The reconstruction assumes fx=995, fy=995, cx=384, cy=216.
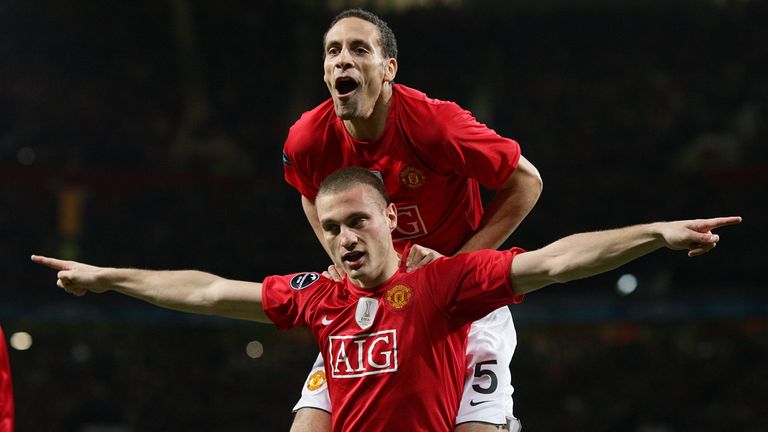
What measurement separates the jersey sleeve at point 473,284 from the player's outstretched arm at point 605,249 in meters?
0.06

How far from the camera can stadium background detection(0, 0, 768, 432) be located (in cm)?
1714

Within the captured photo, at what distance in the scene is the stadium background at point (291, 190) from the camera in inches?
675

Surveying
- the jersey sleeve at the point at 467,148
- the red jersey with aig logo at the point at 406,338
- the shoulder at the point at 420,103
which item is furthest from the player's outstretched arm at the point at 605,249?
the shoulder at the point at 420,103

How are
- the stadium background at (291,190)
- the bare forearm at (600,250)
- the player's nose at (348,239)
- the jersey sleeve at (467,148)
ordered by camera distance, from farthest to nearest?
the stadium background at (291,190) < the jersey sleeve at (467,148) < the player's nose at (348,239) < the bare forearm at (600,250)

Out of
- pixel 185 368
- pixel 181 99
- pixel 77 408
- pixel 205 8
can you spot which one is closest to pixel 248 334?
pixel 185 368

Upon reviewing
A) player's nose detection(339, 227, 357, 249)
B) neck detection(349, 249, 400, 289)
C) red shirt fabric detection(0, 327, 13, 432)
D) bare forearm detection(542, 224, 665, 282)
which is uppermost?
player's nose detection(339, 227, 357, 249)

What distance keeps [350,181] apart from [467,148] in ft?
2.52

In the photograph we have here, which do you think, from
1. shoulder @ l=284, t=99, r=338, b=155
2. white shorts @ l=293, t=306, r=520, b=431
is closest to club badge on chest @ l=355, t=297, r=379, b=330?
white shorts @ l=293, t=306, r=520, b=431

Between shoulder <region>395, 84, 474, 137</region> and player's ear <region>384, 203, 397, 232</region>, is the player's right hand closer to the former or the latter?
player's ear <region>384, 203, 397, 232</region>

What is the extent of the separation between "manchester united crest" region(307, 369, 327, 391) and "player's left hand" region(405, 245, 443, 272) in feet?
2.74

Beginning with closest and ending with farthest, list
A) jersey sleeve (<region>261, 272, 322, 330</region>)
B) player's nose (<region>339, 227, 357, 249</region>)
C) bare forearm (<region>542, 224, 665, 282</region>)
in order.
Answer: bare forearm (<region>542, 224, 665, 282</region>)
player's nose (<region>339, 227, 357, 249</region>)
jersey sleeve (<region>261, 272, 322, 330</region>)

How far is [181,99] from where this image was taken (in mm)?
21703

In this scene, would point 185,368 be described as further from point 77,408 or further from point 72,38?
point 72,38

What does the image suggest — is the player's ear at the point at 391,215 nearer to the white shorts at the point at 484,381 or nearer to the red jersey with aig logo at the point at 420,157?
the red jersey with aig logo at the point at 420,157
